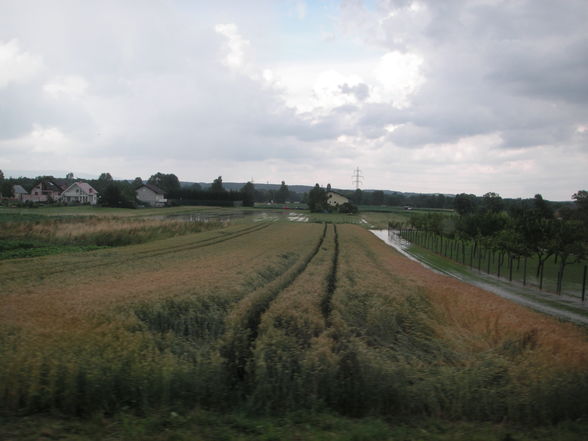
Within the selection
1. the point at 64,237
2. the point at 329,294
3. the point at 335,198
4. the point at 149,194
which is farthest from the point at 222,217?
the point at 335,198

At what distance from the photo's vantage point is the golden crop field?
24.6ft

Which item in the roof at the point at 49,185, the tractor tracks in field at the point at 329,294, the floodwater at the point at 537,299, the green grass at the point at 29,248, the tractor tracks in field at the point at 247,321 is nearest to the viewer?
the tractor tracks in field at the point at 247,321

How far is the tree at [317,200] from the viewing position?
139m

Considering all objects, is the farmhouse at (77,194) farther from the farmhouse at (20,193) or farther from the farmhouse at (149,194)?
the farmhouse at (149,194)

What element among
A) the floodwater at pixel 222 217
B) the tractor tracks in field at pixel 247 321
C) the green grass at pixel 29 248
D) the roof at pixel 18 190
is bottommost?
the green grass at pixel 29 248

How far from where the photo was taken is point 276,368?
8.47m

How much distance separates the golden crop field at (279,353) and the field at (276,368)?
0.03 m

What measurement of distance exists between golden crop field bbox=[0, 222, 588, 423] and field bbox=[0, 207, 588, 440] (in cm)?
3

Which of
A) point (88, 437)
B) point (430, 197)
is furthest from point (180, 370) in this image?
point (430, 197)

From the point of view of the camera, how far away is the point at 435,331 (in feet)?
39.2

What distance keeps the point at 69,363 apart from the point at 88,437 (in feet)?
6.53

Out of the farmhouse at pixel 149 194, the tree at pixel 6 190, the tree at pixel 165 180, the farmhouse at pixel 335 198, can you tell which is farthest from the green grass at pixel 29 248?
the tree at pixel 165 180

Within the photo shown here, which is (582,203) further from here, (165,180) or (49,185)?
(165,180)

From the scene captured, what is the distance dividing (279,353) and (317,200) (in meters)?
132
